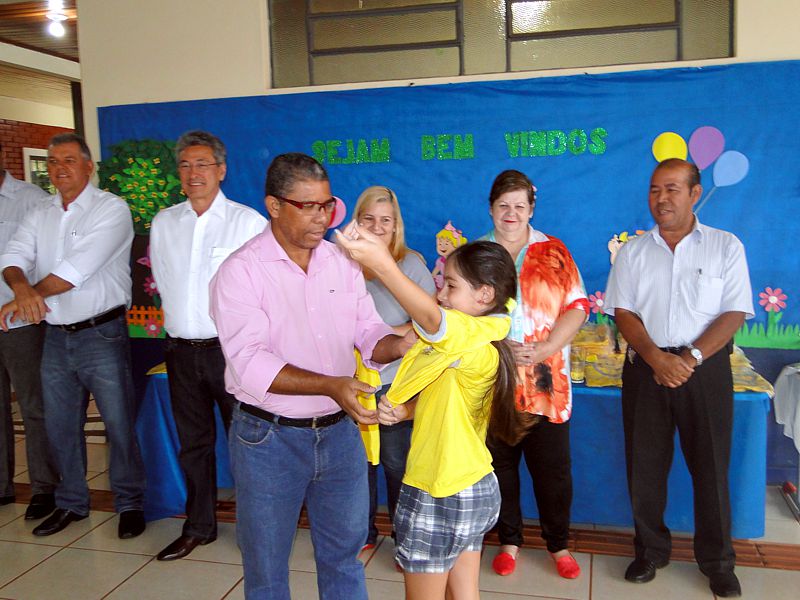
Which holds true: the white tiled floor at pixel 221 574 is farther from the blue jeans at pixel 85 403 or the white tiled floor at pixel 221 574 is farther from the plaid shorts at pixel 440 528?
the plaid shorts at pixel 440 528

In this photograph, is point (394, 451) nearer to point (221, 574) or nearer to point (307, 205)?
point (221, 574)

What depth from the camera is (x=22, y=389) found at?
3615 mm

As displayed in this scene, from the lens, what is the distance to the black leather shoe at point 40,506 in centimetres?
357

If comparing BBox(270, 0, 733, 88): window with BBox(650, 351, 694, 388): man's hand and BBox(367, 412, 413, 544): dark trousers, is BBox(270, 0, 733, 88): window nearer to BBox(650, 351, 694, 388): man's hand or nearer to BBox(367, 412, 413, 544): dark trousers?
BBox(650, 351, 694, 388): man's hand

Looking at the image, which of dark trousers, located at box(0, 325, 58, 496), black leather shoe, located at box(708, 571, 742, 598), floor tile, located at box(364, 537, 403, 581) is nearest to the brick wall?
dark trousers, located at box(0, 325, 58, 496)

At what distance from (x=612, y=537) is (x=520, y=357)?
117cm

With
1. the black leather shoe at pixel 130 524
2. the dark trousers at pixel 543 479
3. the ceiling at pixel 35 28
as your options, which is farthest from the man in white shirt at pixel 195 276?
the ceiling at pixel 35 28

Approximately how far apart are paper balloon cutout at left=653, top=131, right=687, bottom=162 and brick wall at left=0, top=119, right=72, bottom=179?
394 inches

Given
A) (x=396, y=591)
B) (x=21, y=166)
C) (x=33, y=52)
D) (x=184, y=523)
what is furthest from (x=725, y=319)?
(x=21, y=166)

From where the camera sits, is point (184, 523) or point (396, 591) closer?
point (396, 591)

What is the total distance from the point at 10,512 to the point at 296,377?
2.81m

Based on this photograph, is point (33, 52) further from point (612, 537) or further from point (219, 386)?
point (612, 537)

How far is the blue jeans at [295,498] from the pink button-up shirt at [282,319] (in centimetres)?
8

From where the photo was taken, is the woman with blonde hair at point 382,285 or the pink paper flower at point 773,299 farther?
the pink paper flower at point 773,299
